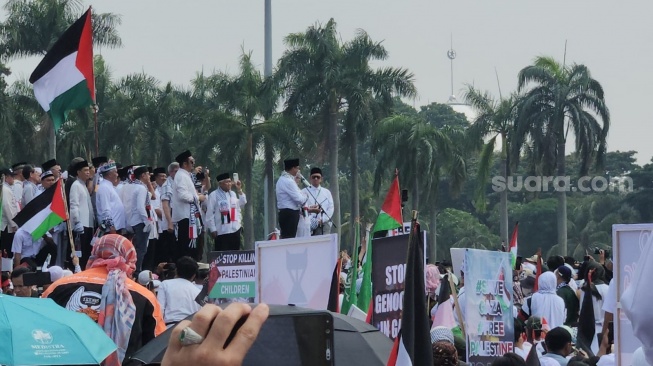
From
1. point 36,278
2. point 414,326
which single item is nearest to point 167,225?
point 36,278

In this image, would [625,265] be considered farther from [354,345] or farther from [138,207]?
[138,207]

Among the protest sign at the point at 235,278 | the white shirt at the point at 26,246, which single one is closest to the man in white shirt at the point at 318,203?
the white shirt at the point at 26,246

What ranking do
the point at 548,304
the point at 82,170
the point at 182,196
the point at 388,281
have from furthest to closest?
the point at 182,196
the point at 82,170
the point at 548,304
the point at 388,281

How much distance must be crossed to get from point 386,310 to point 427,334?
9.46 feet

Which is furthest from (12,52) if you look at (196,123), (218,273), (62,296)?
(62,296)

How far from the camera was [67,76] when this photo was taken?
1495 cm

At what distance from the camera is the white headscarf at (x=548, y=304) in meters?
12.3

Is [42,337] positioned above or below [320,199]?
below

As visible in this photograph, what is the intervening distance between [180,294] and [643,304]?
8.24 m

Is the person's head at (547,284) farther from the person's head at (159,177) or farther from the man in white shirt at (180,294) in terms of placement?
the person's head at (159,177)

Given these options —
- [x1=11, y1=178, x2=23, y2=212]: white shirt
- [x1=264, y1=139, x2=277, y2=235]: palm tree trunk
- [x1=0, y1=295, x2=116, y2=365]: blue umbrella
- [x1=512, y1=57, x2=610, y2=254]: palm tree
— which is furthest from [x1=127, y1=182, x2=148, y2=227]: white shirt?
[x1=512, y1=57, x2=610, y2=254]: palm tree

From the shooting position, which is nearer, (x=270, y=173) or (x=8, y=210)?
(x=8, y=210)

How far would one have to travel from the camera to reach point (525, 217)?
3036 inches

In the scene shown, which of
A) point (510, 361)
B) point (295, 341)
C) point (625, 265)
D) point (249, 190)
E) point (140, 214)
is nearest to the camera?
point (295, 341)
